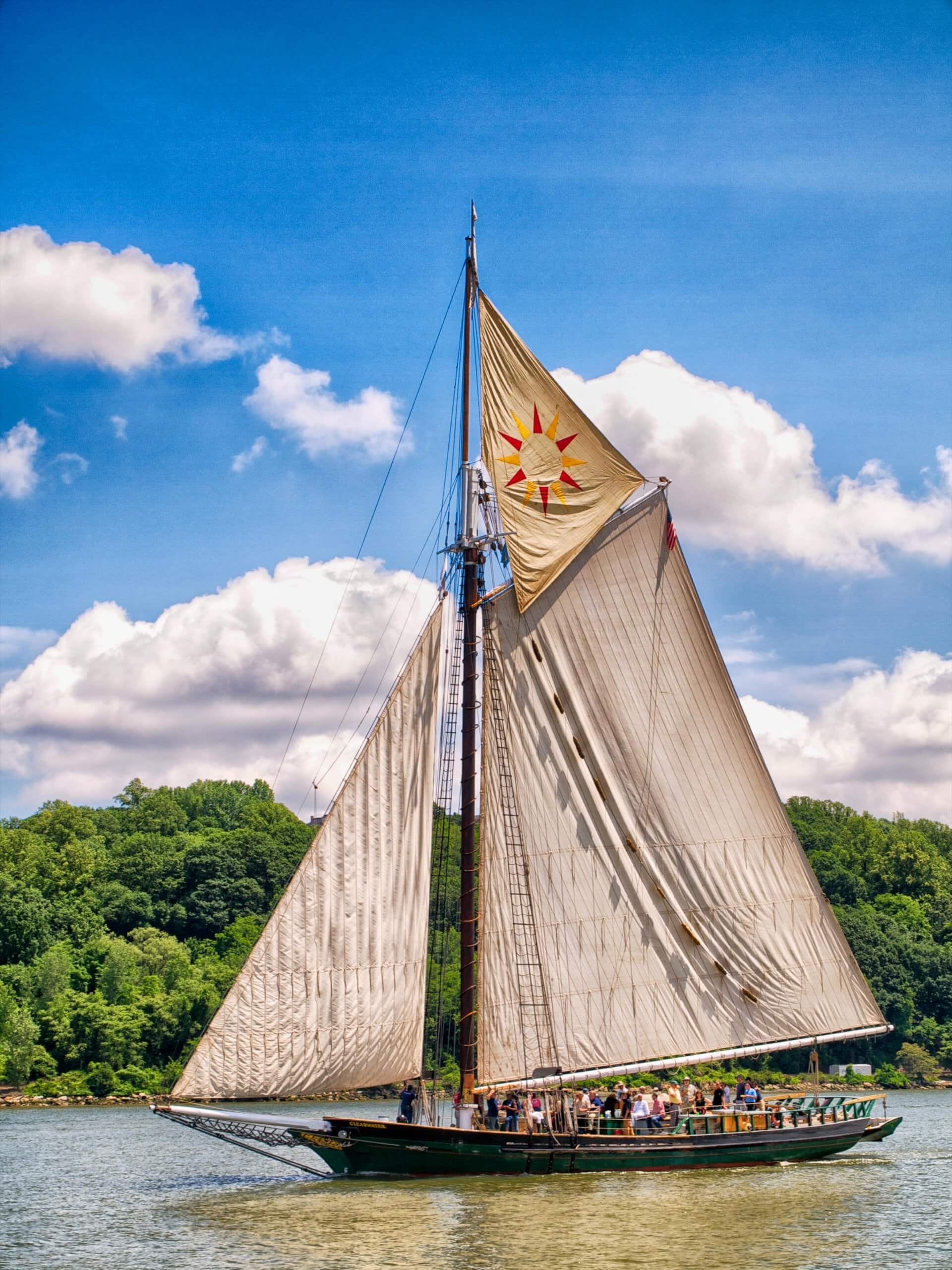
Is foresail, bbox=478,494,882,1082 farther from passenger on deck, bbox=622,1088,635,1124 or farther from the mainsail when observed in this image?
passenger on deck, bbox=622,1088,635,1124

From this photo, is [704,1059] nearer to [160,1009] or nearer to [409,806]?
[409,806]

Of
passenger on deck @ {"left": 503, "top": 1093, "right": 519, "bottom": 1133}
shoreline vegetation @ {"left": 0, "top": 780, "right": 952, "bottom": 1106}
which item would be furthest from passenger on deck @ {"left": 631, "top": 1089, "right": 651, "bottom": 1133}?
shoreline vegetation @ {"left": 0, "top": 780, "right": 952, "bottom": 1106}

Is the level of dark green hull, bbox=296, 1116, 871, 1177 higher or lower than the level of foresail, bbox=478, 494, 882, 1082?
lower

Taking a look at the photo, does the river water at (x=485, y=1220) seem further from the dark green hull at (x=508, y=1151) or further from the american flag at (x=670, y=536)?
the american flag at (x=670, y=536)

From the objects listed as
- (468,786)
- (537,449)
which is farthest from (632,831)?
(537,449)

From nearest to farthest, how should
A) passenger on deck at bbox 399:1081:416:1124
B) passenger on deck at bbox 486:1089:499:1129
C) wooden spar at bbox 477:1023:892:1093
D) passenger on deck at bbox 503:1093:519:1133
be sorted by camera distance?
passenger on deck at bbox 399:1081:416:1124
passenger on deck at bbox 486:1089:499:1129
passenger on deck at bbox 503:1093:519:1133
wooden spar at bbox 477:1023:892:1093

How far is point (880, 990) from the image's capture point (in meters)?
118

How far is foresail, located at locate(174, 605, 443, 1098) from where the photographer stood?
3494cm

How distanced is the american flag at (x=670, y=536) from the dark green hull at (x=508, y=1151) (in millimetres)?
17041

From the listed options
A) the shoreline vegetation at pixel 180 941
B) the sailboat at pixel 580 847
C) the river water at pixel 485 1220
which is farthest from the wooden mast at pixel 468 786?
the shoreline vegetation at pixel 180 941

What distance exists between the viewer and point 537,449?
4391 cm

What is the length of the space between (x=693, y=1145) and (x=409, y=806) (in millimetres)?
12759

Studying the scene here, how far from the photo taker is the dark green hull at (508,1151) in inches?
1475

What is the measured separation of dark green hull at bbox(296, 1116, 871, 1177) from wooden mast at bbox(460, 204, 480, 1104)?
179 cm
